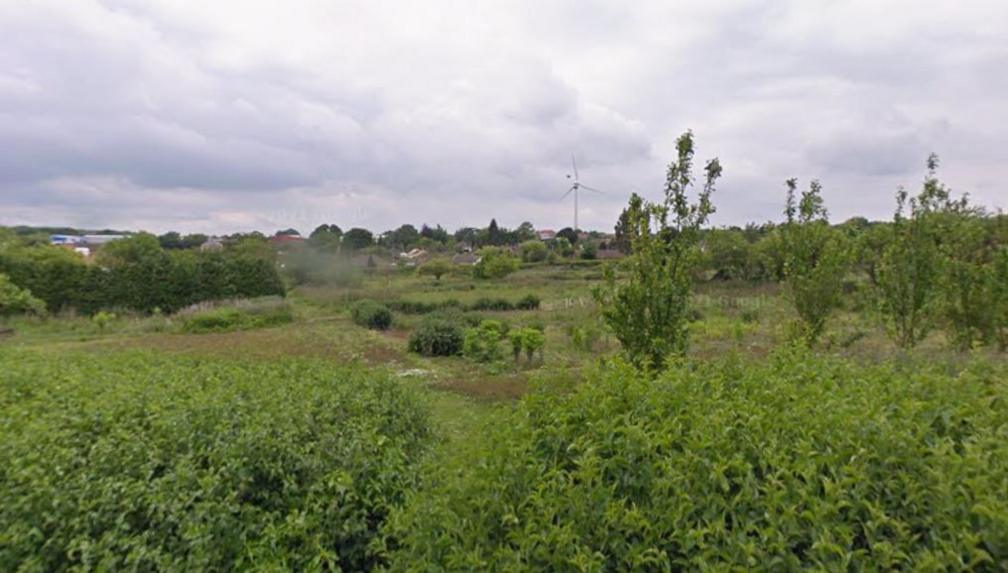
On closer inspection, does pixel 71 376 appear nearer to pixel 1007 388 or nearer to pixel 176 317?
pixel 1007 388

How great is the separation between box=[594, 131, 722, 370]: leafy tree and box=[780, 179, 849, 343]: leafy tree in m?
2.94

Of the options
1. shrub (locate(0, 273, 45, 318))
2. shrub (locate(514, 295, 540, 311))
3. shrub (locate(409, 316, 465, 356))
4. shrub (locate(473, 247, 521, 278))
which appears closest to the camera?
shrub (locate(409, 316, 465, 356))

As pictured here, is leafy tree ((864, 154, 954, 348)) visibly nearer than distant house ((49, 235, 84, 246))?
Yes

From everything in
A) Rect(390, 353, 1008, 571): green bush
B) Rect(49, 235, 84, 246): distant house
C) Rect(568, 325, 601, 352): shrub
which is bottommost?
Rect(568, 325, 601, 352): shrub

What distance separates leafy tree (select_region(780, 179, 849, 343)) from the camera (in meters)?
7.79

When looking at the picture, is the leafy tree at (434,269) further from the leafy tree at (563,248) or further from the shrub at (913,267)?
the shrub at (913,267)

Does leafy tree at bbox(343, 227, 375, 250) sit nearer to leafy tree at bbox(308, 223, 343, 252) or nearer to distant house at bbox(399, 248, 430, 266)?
leafy tree at bbox(308, 223, 343, 252)

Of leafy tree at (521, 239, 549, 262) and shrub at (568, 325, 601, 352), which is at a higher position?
leafy tree at (521, 239, 549, 262)

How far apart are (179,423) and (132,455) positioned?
0.29m

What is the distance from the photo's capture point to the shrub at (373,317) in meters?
19.5

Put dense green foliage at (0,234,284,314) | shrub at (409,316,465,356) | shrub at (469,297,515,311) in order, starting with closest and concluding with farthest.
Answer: shrub at (409,316,465,356) < dense green foliage at (0,234,284,314) < shrub at (469,297,515,311)

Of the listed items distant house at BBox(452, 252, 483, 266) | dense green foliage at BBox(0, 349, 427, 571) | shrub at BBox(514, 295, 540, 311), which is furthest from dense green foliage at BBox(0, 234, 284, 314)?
→ dense green foliage at BBox(0, 349, 427, 571)

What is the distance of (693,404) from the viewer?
2.39 meters

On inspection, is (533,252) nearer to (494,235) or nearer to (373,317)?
(494,235)
